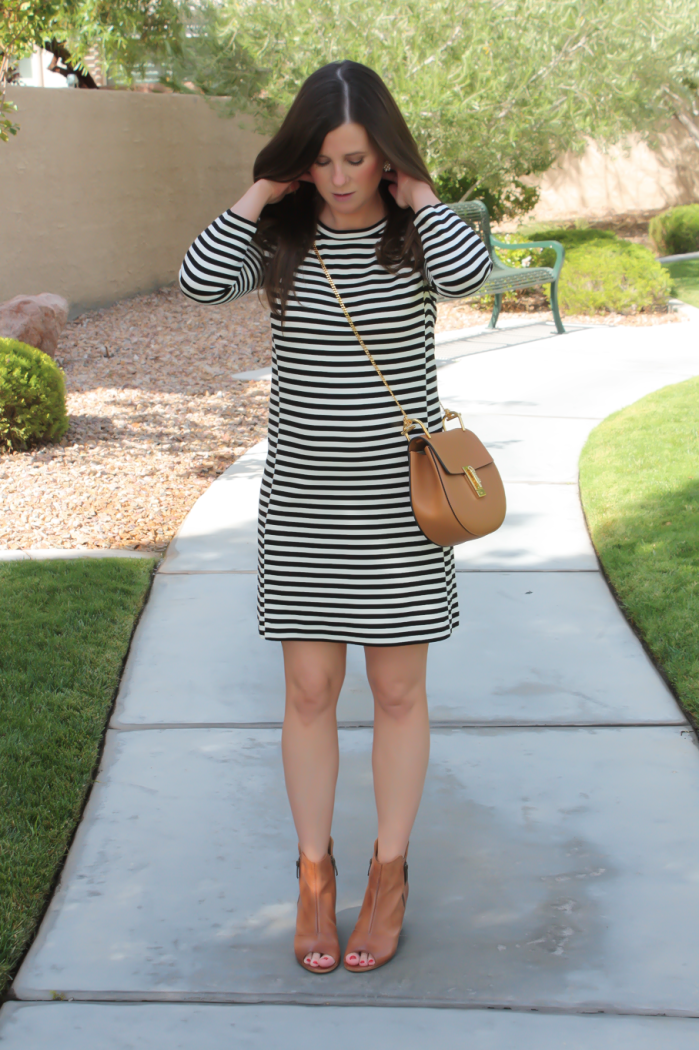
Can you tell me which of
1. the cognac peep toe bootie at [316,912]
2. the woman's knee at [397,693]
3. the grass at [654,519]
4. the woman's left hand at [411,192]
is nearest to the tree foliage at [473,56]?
the grass at [654,519]

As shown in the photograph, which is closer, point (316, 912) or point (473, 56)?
point (316, 912)

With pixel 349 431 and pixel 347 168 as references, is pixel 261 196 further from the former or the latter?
pixel 349 431

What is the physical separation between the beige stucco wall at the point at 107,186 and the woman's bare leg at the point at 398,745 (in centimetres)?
901

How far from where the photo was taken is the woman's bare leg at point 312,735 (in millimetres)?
2127

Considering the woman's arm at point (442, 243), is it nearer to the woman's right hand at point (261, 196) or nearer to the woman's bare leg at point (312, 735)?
the woman's right hand at point (261, 196)

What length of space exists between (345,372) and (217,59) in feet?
38.3

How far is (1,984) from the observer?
2.04 meters

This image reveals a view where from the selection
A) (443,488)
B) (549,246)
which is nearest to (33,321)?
(549,246)

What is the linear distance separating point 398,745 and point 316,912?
0.39 m

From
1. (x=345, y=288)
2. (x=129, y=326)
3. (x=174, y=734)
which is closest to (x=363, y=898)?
(x=174, y=734)

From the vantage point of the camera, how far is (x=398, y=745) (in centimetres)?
218

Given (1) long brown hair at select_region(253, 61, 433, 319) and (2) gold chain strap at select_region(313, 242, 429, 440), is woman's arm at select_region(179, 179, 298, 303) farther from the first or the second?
(2) gold chain strap at select_region(313, 242, 429, 440)

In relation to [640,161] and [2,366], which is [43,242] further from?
[640,161]

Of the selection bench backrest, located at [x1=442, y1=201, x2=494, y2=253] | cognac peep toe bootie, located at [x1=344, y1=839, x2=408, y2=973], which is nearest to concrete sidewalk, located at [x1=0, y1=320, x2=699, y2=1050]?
cognac peep toe bootie, located at [x1=344, y1=839, x2=408, y2=973]
